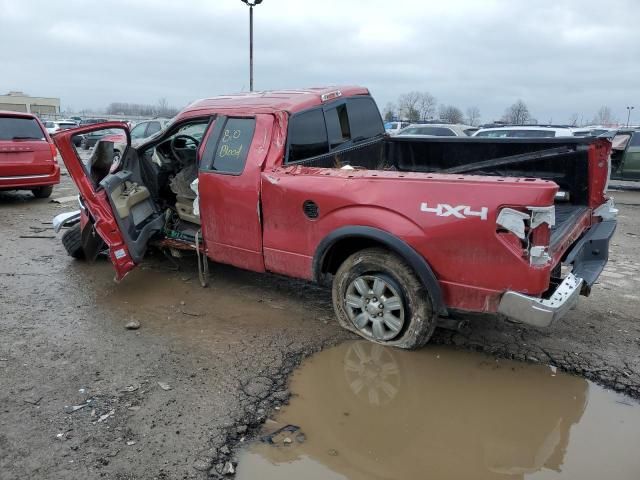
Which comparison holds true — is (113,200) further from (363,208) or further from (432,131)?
(432,131)

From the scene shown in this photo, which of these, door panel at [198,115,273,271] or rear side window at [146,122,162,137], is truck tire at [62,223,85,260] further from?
rear side window at [146,122,162,137]

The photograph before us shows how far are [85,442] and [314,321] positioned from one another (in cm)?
211

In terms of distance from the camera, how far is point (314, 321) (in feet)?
14.6

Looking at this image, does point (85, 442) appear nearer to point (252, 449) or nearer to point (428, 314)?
point (252, 449)

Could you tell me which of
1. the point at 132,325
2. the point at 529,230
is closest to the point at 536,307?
the point at 529,230

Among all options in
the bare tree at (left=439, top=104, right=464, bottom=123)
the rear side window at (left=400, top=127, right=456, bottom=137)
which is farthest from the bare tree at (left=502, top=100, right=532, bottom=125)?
the rear side window at (left=400, top=127, right=456, bottom=137)

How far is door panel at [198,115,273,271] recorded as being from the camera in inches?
172

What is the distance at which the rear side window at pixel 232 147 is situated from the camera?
4.45 metres

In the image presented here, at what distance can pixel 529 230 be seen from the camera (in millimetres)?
3125

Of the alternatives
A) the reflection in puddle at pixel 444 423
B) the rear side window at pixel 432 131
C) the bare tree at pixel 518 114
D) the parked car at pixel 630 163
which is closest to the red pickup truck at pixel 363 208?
the reflection in puddle at pixel 444 423

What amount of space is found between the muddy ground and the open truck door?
1.70 feet

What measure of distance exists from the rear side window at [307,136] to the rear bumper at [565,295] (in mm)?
2144

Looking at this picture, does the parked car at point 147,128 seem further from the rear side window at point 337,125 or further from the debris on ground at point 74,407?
the debris on ground at point 74,407

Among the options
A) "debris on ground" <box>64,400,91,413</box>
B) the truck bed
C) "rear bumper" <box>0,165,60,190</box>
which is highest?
the truck bed
